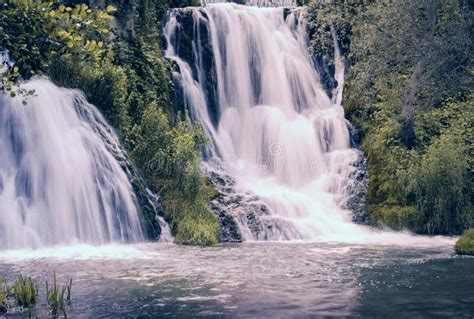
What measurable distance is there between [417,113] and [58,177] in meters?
13.9

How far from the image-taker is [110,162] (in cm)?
1895

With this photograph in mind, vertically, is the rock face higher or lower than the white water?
lower

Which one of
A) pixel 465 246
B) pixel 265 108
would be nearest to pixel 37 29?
pixel 465 246

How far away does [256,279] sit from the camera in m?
12.8

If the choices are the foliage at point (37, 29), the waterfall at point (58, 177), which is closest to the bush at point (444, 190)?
the waterfall at point (58, 177)

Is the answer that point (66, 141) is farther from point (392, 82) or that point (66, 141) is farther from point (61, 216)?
point (392, 82)

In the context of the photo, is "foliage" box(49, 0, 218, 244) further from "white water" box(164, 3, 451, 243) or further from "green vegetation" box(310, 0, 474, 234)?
"green vegetation" box(310, 0, 474, 234)

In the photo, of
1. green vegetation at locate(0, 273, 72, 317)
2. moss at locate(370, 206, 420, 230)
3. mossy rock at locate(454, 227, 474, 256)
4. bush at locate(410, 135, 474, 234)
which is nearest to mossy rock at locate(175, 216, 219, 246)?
moss at locate(370, 206, 420, 230)

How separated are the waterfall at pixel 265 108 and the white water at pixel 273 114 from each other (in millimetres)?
45

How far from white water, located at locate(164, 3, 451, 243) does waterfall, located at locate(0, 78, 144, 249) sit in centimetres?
571

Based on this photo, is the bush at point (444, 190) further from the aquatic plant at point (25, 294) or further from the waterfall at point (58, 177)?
the aquatic plant at point (25, 294)

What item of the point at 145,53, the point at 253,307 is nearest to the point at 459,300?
the point at 253,307

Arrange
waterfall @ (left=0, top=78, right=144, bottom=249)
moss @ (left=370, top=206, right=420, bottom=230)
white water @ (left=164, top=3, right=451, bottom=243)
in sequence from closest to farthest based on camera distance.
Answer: waterfall @ (left=0, top=78, right=144, bottom=249) < moss @ (left=370, top=206, right=420, bottom=230) < white water @ (left=164, top=3, right=451, bottom=243)

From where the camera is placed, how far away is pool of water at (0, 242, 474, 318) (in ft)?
33.4
